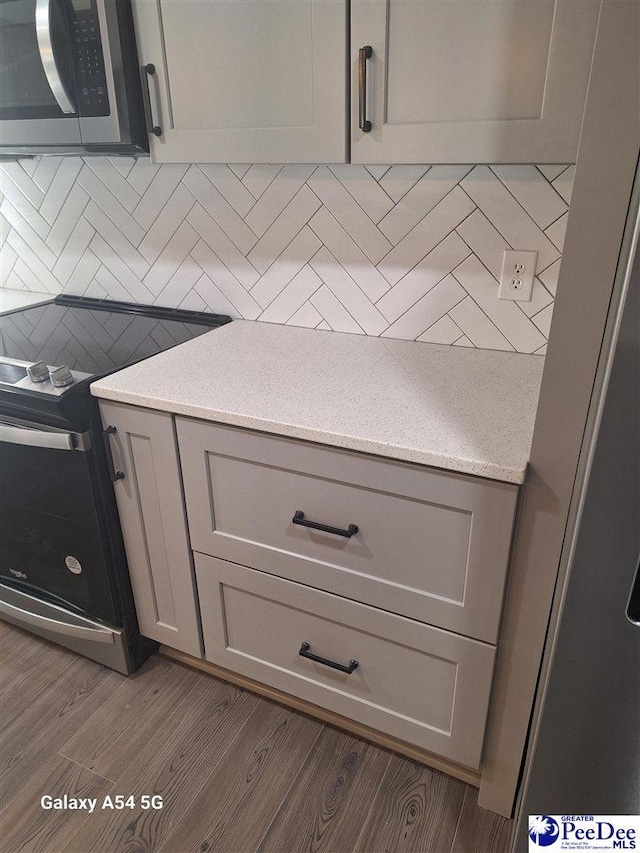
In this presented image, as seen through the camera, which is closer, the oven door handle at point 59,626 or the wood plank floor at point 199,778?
the wood plank floor at point 199,778

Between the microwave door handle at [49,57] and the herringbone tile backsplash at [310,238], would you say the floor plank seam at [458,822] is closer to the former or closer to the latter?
the herringbone tile backsplash at [310,238]

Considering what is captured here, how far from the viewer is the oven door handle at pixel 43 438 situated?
1.34m

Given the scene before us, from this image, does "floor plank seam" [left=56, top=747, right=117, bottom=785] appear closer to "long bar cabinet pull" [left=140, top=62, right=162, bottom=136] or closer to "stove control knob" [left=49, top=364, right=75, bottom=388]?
"stove control knob" [left=49, top=364, right=75, bottom=388]

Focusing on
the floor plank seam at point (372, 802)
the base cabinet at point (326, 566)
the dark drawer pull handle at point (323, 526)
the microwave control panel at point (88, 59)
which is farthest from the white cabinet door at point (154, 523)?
the microwave control panel at point (88, 59)

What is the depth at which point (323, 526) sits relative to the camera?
122 cm

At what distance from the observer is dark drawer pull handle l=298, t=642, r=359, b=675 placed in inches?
52.9

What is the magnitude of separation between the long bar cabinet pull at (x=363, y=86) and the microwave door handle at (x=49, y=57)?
0.70m

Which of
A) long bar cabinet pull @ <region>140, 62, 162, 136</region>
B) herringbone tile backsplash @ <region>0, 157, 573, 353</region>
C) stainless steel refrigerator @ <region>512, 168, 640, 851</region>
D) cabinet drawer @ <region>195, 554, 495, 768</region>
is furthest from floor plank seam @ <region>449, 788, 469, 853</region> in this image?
long bar cabinet pull @ <region>140, 62, 162, 136</region>

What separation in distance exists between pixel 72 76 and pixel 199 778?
1.66 m

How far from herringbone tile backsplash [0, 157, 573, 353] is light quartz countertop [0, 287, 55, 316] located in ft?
0.30

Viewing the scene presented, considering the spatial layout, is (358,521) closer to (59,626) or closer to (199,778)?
(199,778)

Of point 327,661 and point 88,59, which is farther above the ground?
point 88,59

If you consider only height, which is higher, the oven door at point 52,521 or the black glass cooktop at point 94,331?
the black glass cooktop at point 94,331

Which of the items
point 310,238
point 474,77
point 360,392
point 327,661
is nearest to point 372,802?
point 327,661
